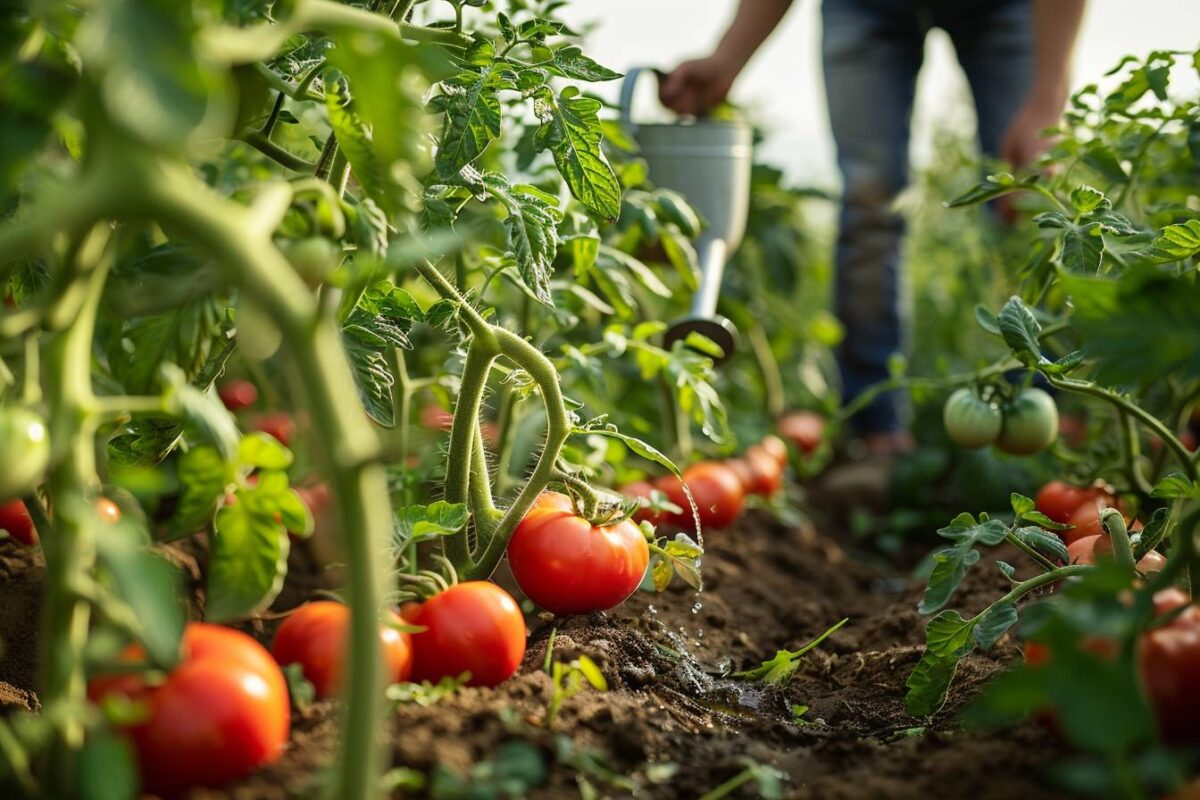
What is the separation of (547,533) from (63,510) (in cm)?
72

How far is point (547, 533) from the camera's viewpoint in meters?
1.53

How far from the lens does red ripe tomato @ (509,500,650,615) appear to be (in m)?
1.51

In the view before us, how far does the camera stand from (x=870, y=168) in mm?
3574

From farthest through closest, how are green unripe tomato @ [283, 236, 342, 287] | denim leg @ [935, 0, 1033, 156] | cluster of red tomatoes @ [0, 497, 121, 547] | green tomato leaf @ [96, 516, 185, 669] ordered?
denim leg @ [935, 0, 1033, 156]
cluster of red tomatoes @ [0, 497, 121, 547]
green unripe tomato @ [283, 236, 342, 287]
green tomato leaf @ [96, 516, 185, 669]

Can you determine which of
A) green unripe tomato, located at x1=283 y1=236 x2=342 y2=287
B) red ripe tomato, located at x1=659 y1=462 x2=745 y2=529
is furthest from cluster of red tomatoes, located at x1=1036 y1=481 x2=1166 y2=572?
green unripe tomato, located at x1=283 y1=236 x2=342 y2=287

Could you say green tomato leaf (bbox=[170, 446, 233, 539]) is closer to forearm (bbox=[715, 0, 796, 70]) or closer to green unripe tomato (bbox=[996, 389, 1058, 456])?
green unripe tomato (bbox=[996, 389, 1058, 456])

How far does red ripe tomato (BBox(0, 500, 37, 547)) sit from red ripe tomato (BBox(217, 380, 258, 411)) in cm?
98

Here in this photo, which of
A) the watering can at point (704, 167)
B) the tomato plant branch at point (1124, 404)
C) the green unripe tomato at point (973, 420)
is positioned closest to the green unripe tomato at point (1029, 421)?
the green unripe tomato at point (973, 420)

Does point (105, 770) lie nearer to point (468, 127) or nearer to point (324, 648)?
point (324, 648)

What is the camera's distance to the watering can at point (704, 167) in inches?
104

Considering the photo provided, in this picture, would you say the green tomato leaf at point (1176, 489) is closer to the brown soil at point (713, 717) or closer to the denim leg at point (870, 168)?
the brown soil at point (713, 717)

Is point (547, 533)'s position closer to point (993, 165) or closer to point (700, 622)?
point (700, 622)

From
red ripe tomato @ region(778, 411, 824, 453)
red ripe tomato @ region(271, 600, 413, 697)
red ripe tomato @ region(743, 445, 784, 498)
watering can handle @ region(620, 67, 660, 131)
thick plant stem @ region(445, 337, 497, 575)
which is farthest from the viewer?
red ripe tomato @ region(778, 411, 824, 453)

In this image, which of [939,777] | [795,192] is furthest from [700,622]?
[795,192]
